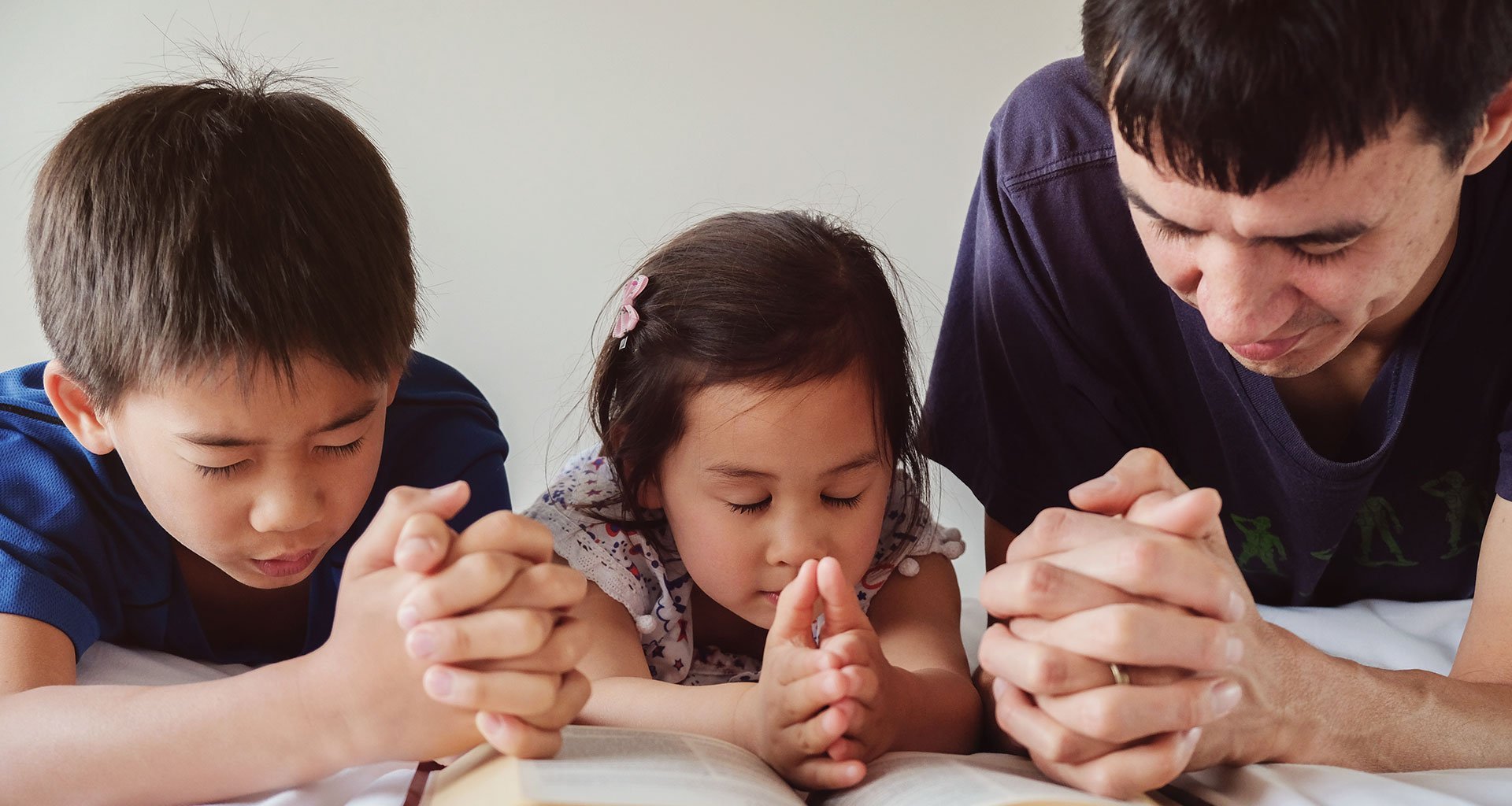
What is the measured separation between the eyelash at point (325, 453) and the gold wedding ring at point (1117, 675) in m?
0.65

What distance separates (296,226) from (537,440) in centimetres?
87

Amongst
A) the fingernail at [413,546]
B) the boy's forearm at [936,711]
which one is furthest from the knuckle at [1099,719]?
the fingernail at [413,546]

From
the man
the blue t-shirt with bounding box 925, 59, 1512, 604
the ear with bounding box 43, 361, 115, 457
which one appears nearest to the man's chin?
the man

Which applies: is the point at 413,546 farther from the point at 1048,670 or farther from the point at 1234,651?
the point at 1234,651

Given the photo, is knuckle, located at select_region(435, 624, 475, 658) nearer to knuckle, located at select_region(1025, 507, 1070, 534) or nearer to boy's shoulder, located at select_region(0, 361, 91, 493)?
knuckle, located at select_region(1025, 507, 1070, 534)

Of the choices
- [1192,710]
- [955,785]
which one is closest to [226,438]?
[955,785]

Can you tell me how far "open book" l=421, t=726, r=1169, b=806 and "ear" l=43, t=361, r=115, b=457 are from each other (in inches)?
18.9

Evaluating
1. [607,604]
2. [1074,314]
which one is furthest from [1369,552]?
[607,604]

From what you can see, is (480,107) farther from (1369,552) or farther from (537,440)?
(1369,552)

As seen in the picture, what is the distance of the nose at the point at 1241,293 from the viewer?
0.95 metres

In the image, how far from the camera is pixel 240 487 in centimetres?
102

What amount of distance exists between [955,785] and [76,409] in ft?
2.76

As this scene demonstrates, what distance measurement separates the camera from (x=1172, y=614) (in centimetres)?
81

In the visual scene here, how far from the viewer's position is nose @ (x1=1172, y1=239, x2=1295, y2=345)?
0.95 metres
